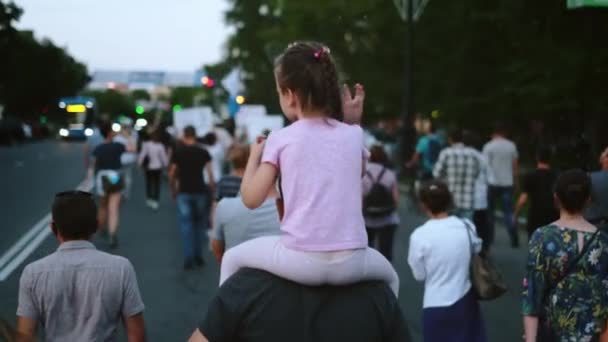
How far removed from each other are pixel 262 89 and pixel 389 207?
7039cm

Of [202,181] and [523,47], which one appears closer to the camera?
[202,181]

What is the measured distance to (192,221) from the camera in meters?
14.0

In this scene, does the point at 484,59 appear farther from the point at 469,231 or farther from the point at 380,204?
the point at 469,231

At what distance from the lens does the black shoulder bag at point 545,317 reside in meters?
5.06

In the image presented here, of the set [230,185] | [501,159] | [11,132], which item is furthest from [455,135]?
[11,132]

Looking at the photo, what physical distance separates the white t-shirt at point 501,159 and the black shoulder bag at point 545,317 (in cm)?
1046

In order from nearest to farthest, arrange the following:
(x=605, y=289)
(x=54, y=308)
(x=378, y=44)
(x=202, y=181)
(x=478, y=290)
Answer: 1. (x=54, y=308)
2. (x=605, y=289)
3. (x=478, y=290)
4. (x=202, y=181)
5. (x=378, y=44)

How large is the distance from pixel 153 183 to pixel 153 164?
0.40 meters

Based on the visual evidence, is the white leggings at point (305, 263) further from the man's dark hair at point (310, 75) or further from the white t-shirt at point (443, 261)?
the white t-shirt at point (443, 261)

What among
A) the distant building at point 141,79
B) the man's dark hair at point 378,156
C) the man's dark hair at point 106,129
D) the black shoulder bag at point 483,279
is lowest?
the black shoulder bag at point 483,279

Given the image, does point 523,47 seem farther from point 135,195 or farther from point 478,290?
point 478,290

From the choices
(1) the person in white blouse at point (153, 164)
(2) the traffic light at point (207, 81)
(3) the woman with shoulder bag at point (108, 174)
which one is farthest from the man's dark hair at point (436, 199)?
(2) the traffic light at point (207, 81)

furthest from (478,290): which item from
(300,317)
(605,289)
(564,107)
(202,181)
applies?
(564,107)

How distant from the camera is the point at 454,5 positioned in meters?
35.9
